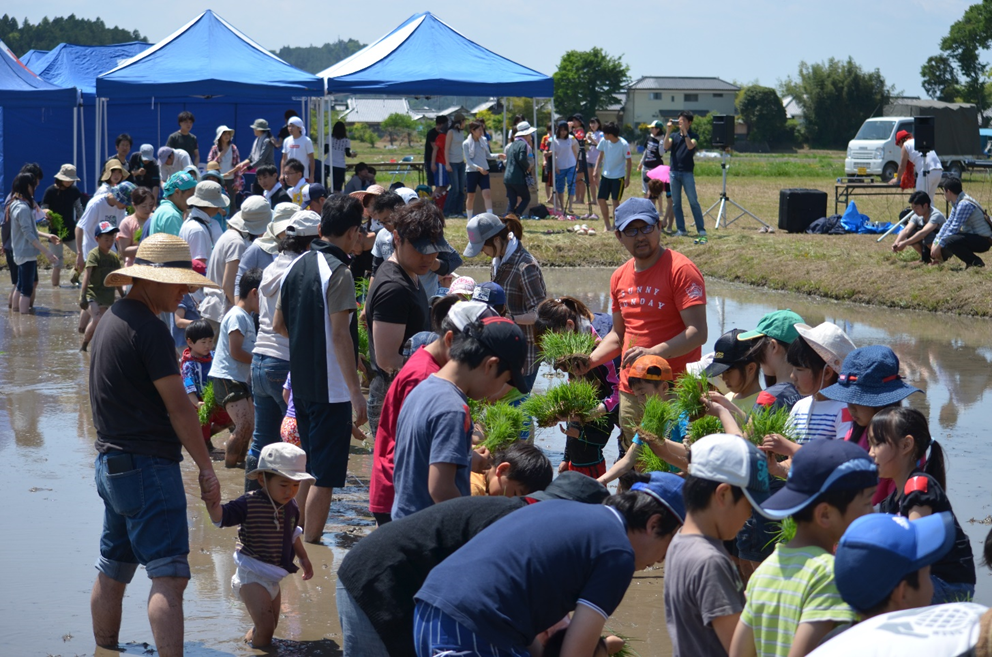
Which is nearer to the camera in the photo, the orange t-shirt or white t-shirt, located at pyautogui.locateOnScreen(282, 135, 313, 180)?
the orange t-shirt

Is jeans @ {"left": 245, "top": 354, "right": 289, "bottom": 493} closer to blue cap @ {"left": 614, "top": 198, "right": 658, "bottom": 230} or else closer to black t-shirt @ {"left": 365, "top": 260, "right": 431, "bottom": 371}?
black t-shirt @ {"left": 365, "top": 260, "right": 431, "bottom": 371}

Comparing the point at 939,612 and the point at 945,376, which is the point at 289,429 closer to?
the point at 939,612

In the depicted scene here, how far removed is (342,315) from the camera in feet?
17.9

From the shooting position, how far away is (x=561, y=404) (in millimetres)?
4992

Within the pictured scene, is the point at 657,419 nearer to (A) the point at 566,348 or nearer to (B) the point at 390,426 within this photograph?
(B) the point at 390,426

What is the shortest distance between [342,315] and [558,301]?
1513 mm

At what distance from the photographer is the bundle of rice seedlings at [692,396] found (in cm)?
436

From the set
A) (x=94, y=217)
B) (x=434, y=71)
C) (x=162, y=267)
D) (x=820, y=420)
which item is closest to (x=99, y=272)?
(x=94, y=217)

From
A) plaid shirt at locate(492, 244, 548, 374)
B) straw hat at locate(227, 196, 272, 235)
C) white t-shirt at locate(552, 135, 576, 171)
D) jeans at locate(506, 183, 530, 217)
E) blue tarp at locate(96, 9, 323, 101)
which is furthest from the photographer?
white t-shirt at locate(552, 135, 576, 171)

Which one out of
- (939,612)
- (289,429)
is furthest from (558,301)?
(939,612)

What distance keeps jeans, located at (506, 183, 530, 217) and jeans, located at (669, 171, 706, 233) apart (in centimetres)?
292

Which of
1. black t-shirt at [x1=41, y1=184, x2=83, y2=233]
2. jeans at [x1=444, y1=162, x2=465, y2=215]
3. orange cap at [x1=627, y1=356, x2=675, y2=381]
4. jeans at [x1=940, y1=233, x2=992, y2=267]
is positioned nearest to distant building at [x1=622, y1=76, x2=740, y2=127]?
jeans at [x1=444, y1=162, x2=465, y2=215]

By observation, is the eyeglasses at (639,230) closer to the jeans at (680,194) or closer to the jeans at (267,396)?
the jeans at (267,396)

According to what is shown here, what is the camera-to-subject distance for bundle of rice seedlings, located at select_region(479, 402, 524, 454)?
4555 millimetres
